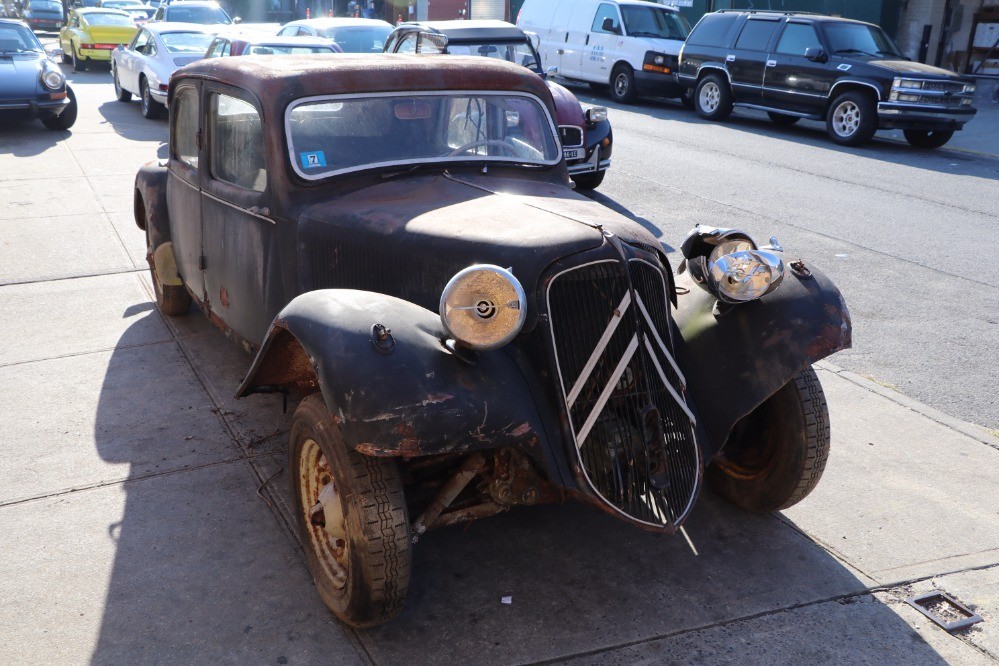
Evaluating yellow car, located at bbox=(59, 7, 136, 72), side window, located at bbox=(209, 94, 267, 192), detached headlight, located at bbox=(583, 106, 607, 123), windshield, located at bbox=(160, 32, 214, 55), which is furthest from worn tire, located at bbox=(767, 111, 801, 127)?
yellow car, located at bbox=(59, 7, 136, 72)

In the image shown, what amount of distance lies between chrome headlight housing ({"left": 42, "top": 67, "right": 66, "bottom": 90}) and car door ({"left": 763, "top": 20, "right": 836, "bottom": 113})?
37.3 ft

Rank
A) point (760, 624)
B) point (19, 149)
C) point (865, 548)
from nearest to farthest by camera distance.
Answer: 1. point (760, 624)
2. point (865, 548)
3. point (19, 149)

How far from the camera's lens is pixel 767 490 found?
404cm

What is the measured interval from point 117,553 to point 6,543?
49 cm

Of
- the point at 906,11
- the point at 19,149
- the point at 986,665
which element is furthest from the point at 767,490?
the point at 906,11

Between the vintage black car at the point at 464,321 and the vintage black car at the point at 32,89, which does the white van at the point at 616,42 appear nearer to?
the vintage black car at the point at 32,89

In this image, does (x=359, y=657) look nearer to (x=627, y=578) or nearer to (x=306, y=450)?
(x=306, y=450)

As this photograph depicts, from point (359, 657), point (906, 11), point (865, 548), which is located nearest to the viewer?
point (359, 657)

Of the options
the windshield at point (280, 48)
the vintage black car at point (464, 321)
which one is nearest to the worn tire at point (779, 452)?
the vintage black car at point (464, 321)

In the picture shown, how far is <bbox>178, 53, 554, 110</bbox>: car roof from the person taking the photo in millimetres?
4383

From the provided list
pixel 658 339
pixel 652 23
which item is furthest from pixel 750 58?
pixel 658 339

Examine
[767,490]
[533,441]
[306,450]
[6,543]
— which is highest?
[533,441]

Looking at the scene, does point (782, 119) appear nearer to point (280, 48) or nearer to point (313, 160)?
point (280, 48)

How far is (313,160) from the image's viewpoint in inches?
170
